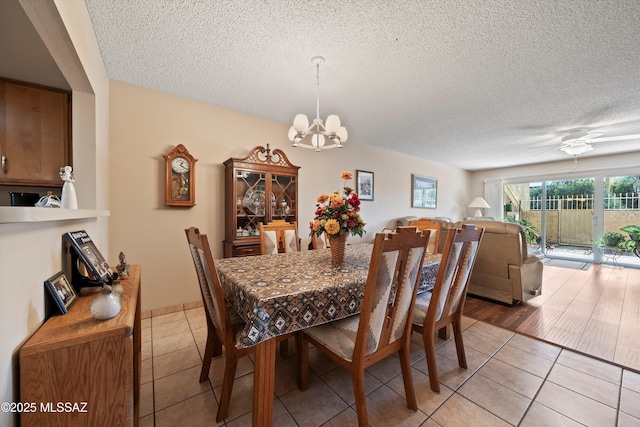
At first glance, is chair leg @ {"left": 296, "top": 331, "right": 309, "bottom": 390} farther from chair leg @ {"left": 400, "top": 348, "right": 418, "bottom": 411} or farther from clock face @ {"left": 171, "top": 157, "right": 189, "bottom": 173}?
clock face @ {"left": 171, "top": 157, "right": 189, "bottom": 173}

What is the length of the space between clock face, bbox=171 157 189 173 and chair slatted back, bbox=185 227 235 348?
1.50 meters

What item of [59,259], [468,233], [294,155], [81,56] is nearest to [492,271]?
[468,233]

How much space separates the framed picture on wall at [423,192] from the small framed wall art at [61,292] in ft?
17.4

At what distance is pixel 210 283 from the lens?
4.10 ft

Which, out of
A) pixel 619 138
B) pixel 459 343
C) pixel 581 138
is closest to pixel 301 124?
pixel 459 343

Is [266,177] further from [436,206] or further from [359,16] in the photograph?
[436,206]

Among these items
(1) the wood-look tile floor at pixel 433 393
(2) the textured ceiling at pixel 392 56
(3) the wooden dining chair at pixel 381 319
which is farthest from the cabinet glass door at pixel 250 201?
(3) the wooden dining chair at pixel 381 319

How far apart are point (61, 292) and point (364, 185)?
13.0 feet

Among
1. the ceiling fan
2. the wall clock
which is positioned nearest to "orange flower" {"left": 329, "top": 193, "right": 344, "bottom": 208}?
the wall clock

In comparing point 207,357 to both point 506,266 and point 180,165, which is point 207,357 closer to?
point 180,165

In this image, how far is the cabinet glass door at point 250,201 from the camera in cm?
274

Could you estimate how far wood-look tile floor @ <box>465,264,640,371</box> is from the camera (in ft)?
6.35

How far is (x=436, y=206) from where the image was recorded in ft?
19.4

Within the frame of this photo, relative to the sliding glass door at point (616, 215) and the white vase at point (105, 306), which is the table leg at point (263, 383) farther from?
the sliding glass door at point (616, 215)
